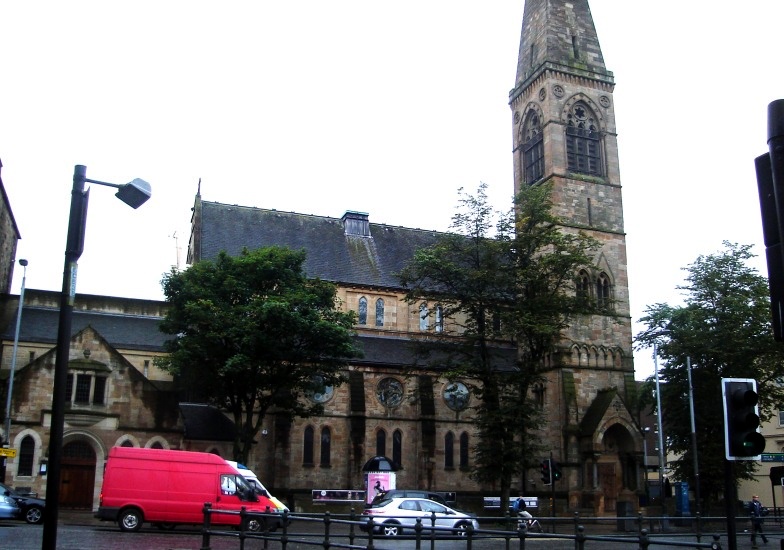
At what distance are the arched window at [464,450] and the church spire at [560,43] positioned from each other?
2515cm

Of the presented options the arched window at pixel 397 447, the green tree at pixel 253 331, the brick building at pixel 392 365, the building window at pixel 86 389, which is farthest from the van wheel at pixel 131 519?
the arched window at pixel 397 447

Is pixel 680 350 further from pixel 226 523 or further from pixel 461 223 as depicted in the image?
pixel 226 523

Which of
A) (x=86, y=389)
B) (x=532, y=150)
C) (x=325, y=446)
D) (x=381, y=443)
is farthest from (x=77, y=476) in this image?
(x=532, y=150)

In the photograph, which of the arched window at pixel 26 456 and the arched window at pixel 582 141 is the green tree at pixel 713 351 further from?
the arched window at pixel 26 456

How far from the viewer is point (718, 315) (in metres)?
44.2

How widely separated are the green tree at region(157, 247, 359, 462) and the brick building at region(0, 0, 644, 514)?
3.79m

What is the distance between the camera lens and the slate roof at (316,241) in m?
50.9

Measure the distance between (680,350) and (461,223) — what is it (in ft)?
48.0

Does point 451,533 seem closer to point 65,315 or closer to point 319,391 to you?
point 319,391

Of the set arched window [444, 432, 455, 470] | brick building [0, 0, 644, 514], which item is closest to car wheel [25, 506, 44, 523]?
brick building [0, 0, 644, 514]

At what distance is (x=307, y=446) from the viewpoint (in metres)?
46.0

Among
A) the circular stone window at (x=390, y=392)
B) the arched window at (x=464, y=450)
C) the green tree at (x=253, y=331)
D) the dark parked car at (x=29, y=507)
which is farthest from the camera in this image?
the arched window at (x=464, y=450)

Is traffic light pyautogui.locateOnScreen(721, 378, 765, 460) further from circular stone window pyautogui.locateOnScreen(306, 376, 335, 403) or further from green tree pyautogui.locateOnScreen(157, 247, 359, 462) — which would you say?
circular stone window pyautogui.locateOnScreen(306, 376, 335, 403)

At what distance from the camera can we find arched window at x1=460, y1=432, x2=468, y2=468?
48.8 meters
